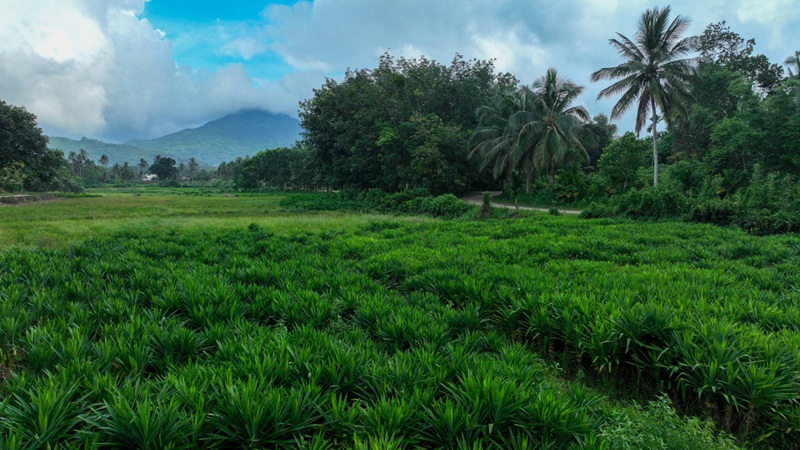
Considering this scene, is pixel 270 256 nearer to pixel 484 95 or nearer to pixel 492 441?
pixel 492 441

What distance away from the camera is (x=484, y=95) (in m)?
36.6

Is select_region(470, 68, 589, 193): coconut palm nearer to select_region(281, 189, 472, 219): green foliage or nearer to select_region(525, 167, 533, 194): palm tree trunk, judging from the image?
select_region(525, 167, 533, 194): palm tree trunk

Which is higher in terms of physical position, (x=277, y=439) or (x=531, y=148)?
(x=531, y=148)

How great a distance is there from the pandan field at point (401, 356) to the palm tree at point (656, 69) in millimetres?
19064

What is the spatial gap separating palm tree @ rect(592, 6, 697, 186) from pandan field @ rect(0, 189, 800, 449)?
62.5ft

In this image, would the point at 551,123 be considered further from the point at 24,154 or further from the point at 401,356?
the point at 24,154

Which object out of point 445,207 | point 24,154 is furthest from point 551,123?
point 24,154

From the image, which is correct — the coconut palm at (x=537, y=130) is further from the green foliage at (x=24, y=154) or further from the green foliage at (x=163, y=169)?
the green foliage at (x=163, y=169)

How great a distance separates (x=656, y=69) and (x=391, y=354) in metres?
25.6

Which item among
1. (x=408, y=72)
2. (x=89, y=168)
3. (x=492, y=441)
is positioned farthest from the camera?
(x=89, y=168)

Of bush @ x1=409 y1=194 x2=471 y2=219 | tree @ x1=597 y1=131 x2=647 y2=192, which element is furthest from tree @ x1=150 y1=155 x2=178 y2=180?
tree @ x1=597 y1=131 x2=647 y2=192

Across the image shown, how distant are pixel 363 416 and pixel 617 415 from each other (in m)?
1.67

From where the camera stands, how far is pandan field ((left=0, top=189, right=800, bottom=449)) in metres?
2.18

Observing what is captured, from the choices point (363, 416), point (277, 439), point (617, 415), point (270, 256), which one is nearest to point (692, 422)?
point (617, 415)
